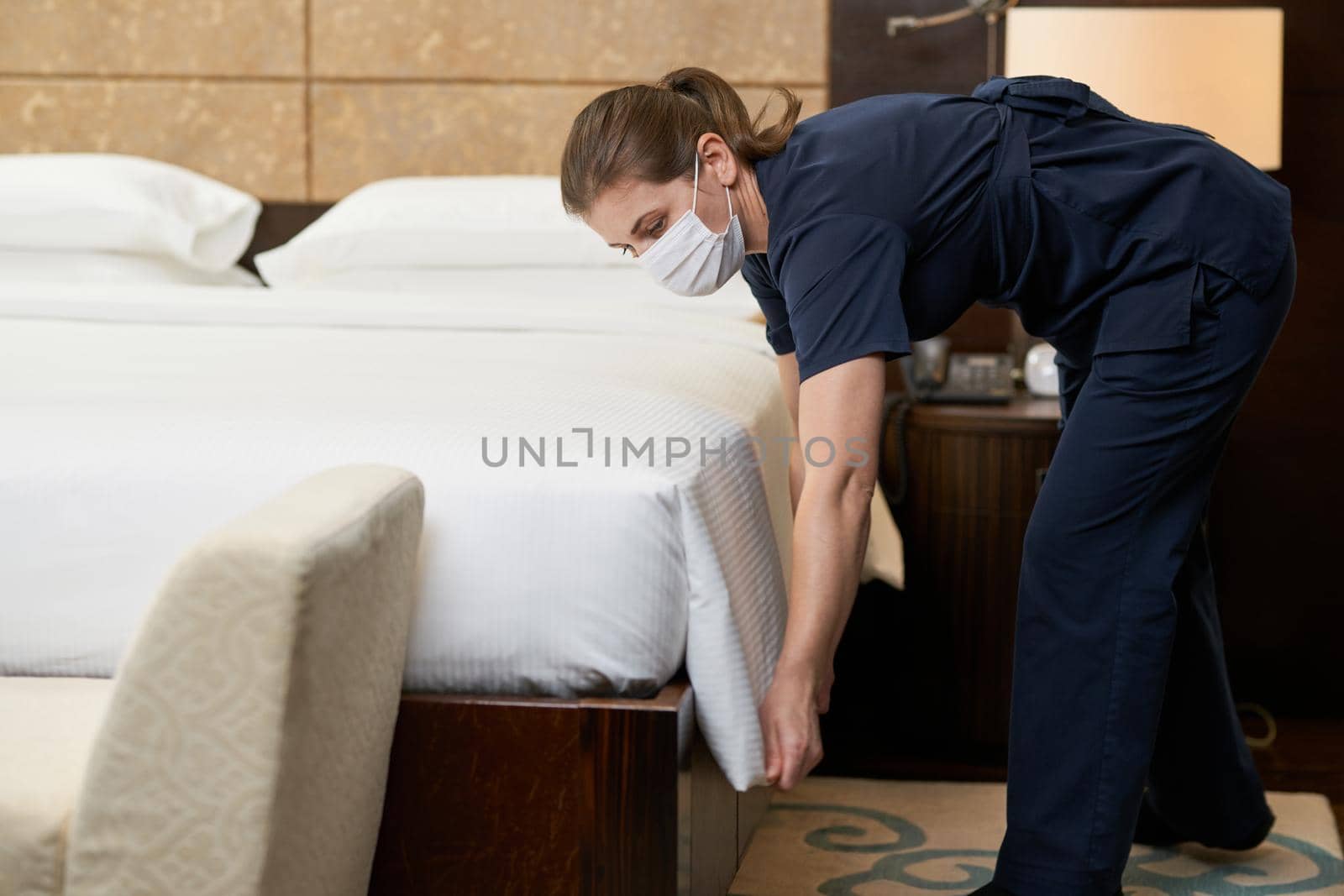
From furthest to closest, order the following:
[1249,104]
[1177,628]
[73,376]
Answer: [1249,104] → [1177,628] → [73,376]

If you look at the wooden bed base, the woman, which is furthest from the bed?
the woman

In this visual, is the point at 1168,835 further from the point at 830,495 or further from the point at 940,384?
the point at 830,495

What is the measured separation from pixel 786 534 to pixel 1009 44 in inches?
45.5

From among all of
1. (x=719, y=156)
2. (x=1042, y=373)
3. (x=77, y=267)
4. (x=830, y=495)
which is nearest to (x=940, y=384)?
(x=1042, y=373)

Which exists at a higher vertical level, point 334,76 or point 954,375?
point 334,76

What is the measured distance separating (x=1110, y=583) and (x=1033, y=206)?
372 mm

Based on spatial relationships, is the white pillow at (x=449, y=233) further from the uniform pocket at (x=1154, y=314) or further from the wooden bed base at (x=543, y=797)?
the wooden bed base at (x=543, y=797)

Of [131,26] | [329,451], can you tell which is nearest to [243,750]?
[329,451]

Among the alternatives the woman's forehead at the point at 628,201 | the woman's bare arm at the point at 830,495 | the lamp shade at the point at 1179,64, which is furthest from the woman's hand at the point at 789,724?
the lamp shade at the point at 1179,64

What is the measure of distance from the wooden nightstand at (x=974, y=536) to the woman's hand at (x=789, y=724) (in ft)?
3.59

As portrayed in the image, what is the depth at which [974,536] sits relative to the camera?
223cm

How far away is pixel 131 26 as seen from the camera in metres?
2.96

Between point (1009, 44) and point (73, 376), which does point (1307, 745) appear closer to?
point (1009, 44)

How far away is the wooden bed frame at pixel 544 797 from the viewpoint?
3.67 ft
